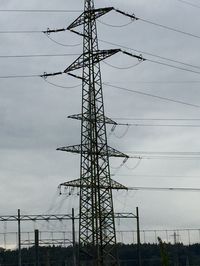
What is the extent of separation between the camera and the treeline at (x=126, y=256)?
7706cm

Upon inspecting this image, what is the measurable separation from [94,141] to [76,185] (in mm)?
5262

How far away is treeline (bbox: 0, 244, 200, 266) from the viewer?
253 feet

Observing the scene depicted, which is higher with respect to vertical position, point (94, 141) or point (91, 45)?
point (91, 45)

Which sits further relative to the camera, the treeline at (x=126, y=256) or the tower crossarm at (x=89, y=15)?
the treeline at (x=126, y=256)

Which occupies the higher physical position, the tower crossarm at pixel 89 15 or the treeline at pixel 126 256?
the tower crossarm at pixel 89 15

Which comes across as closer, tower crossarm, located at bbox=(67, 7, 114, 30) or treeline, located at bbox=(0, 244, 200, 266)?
tower crossarm, located at bbox=(67, 7, 114, 30)

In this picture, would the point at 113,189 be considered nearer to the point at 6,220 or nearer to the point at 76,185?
the point at 76,185

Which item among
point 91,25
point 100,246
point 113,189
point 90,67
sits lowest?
point 100,246

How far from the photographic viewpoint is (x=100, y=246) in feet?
120

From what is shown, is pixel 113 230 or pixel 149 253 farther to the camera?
pixel 149 253

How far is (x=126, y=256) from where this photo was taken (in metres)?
97.0

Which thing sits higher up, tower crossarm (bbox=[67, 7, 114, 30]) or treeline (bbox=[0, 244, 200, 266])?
tower crossarm (bbox=[67, 7, 114, 30])

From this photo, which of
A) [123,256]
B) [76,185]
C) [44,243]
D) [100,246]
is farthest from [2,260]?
[100,246]

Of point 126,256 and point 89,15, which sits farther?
point 126,256
